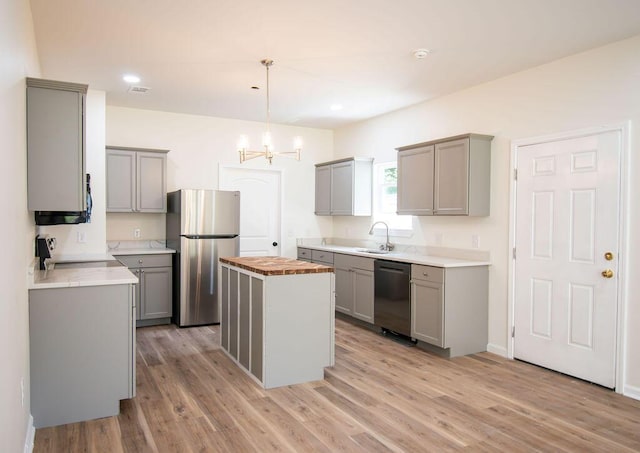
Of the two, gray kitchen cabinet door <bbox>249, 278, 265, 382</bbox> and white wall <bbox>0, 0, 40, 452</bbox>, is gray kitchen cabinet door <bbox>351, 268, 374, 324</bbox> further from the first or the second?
white wall <bbox>0, 0, 40, 452</bbox>

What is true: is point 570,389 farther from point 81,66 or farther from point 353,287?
point 81,66

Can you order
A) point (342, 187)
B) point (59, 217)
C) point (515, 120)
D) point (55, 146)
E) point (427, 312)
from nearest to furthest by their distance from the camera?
point (55, 146)
point (59, 217)
point (515, 120)
point (427, 312)
point (342, 187)

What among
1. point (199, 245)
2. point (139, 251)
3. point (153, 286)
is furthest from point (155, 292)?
point (199, 245)

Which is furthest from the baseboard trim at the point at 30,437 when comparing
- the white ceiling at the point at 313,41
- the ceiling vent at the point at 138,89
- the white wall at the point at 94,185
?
the ceiling vent at the point at 138,89

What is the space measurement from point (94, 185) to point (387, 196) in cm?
351

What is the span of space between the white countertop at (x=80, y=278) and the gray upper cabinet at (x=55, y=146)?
1.50 feet

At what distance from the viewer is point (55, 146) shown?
2859 mm

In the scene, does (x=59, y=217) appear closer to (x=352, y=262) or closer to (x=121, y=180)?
(x=121, y=180)

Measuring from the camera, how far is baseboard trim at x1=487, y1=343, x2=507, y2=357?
435 cm

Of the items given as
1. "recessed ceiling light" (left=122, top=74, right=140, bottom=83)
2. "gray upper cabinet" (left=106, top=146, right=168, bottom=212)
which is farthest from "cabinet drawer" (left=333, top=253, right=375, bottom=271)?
"recessed ceiling light" (left=122, top=74, right=140, bottom=83)

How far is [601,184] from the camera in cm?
355

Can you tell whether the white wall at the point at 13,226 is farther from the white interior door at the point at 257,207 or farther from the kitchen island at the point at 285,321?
the white interior door at the point at 257,207

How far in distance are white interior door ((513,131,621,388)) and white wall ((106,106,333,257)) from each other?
11.4 feet

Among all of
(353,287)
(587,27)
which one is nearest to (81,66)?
(353,287)
